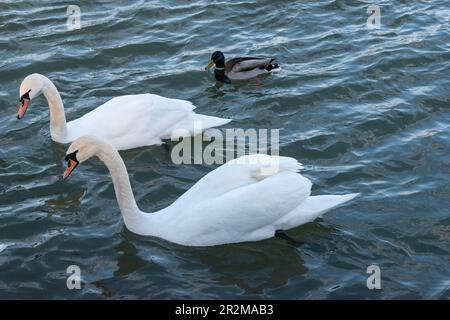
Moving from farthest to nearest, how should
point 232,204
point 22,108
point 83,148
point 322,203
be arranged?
point 22,108, point 83,148, point 322,203, point 232,204

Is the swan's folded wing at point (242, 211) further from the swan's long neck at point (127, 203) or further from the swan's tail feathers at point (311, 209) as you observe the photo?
the swan's long neck at point (127, 203)

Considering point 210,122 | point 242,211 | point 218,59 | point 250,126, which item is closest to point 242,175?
point 242,211

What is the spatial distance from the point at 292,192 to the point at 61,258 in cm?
233

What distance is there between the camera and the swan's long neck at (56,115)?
10.5 metres

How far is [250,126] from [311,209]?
8.35 feet

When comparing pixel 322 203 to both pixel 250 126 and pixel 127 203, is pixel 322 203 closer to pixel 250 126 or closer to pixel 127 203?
pixel 127 203

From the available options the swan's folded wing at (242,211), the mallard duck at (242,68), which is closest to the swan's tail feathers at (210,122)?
the mallard duck at (242,68)

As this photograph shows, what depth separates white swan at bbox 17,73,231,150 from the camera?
1039cm

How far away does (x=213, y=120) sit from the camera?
10.8 metres

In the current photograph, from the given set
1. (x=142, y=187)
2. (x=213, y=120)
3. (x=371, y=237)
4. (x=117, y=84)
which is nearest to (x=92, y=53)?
(x=117, y=84)

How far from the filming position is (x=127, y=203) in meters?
8.62

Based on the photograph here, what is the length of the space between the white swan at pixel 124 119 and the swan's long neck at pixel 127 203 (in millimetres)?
1693

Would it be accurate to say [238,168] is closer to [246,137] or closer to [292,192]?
[292,192]
